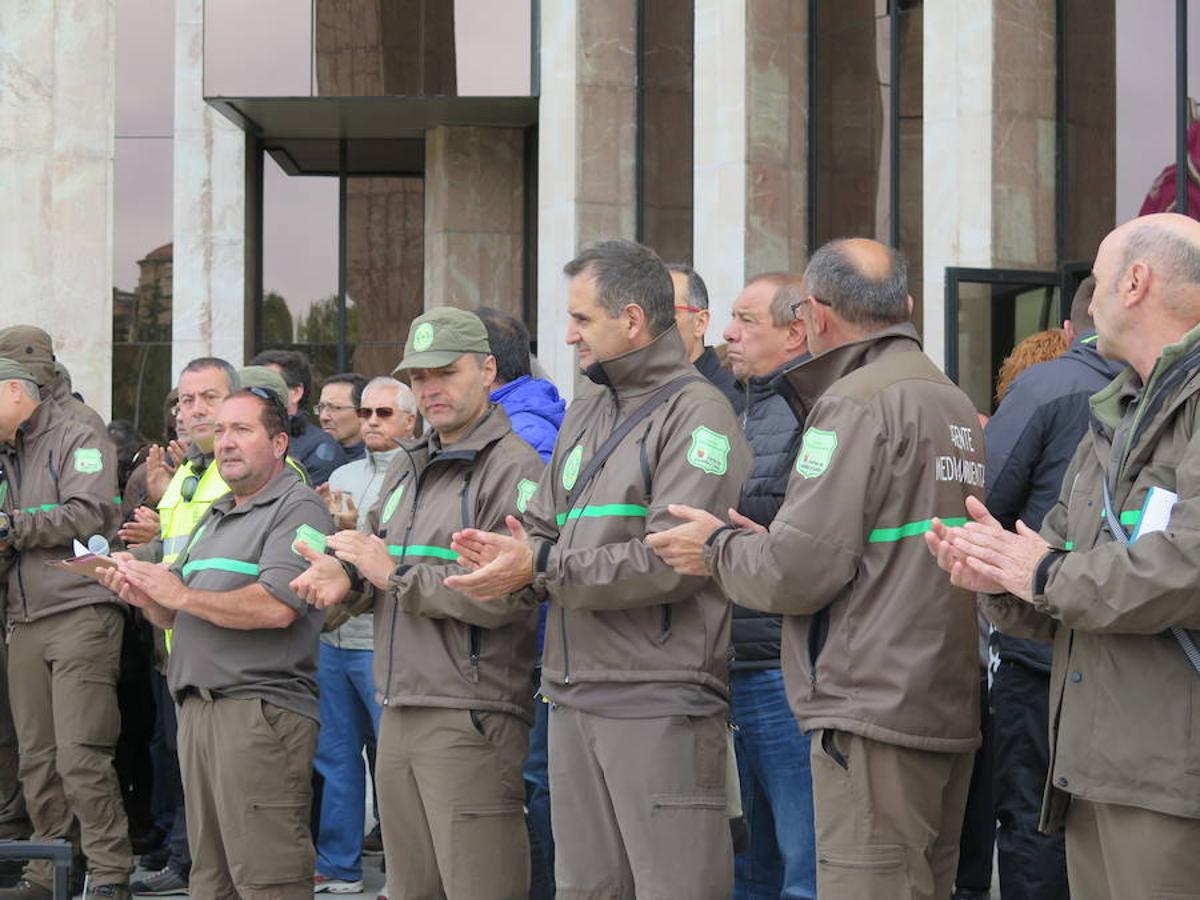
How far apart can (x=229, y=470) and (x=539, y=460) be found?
1161 mm

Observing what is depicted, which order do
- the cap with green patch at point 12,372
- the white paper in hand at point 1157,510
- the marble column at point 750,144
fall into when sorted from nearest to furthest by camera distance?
the white paper in hand at point 1157,510 < the cap with green patch at point 12,372 < the marble column at point 750,144

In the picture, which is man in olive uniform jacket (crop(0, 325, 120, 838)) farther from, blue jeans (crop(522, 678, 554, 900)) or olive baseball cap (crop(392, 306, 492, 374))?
olive baseball cap (crop(392, 306, 492, 374))

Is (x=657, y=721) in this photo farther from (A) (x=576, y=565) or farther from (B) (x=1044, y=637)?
(B) (x=1044, y=637)

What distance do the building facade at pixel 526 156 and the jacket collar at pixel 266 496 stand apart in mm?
5712

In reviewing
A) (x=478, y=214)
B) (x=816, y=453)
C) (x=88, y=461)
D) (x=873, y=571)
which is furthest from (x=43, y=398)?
(x=478, y=214)

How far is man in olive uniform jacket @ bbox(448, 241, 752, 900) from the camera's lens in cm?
502

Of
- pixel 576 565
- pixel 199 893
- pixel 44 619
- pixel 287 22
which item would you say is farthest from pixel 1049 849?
pixel 287 22

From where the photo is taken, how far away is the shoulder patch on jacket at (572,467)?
5363mm

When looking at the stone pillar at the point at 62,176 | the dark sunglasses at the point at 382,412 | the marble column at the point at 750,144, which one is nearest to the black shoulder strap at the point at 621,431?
the dark sunglasses at the point at 382,412

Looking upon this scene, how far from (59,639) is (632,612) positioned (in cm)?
366

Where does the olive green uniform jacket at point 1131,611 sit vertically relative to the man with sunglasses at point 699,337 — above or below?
below

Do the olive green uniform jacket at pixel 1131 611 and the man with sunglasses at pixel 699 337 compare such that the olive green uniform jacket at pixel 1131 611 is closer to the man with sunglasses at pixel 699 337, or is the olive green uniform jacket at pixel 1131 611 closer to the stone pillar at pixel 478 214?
the man with sunglasses at pixel 699 337

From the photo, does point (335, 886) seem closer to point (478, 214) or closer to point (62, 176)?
point (62, 176)

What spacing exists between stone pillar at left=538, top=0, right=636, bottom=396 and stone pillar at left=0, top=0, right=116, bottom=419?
4781 mm
